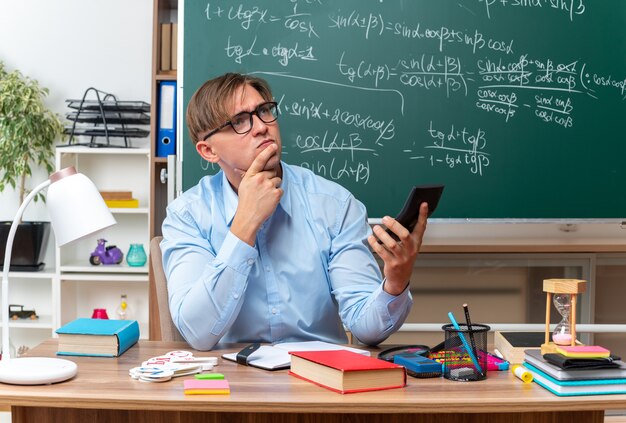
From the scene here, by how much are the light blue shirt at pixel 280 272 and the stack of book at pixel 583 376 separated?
1.31 feet

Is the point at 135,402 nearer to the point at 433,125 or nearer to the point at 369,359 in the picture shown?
the point at 369,359

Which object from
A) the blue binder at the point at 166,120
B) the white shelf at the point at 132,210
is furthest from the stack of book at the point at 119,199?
the blue binder at the point at 166,120

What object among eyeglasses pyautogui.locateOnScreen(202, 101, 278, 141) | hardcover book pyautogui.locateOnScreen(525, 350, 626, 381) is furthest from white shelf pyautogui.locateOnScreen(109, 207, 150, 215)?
hardcover book pyautogui.locateOnScreen(525, 350, 626, 381)

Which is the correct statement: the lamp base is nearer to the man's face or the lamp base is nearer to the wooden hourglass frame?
the man's face

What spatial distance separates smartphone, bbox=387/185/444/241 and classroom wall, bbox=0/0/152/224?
3063 millimetres

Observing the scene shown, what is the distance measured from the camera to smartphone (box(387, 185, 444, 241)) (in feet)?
4.88

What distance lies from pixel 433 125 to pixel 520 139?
368 millimetres

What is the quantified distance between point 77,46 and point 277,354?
3.28 m

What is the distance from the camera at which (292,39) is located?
→ 3236mm

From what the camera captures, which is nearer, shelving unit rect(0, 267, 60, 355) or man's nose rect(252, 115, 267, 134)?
man's nose rect(252, 115, 267, 134)

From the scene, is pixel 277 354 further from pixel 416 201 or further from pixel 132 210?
pixel 132 210

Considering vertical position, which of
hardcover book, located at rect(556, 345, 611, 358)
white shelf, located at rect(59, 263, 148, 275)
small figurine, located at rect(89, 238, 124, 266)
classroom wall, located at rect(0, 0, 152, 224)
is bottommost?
white shelf, located at rect(59, 263, 148, 275)

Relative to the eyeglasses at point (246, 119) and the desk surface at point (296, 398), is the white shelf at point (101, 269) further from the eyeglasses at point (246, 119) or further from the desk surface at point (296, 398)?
the desk surface at point (296, 398)

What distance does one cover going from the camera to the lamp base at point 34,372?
1.38 m
